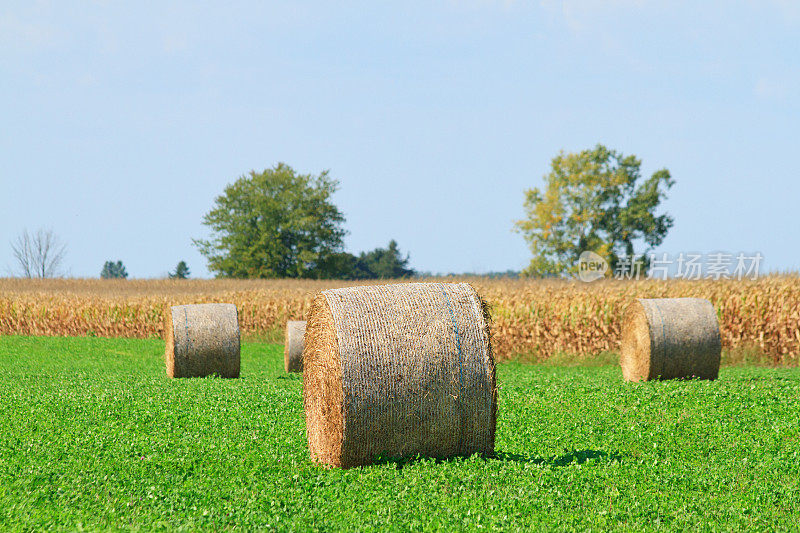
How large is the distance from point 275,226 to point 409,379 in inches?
2326

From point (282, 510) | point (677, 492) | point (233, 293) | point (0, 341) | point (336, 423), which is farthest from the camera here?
point (233, 293)

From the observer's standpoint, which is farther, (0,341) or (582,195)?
(582,195)

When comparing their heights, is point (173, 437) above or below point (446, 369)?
below

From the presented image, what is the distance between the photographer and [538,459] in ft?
27.0

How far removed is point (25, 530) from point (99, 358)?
18.5 meters

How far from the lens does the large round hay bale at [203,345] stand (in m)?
17.3

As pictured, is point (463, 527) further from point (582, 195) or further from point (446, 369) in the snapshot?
point (582, 195)

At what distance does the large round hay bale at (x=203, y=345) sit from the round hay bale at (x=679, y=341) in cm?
898

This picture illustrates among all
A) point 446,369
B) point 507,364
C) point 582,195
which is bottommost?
point 507,364

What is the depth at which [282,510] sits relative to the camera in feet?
21.0

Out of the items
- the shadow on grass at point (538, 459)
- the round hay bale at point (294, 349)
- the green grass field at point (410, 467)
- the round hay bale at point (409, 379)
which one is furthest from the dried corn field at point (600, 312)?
the round hay bale at point (409, 379)

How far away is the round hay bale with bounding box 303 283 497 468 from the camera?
7.59 m

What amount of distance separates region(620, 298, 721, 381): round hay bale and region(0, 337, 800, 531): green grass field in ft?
7.58

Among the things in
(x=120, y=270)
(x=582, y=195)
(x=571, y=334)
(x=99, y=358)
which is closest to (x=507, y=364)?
(x=571, y=334)
